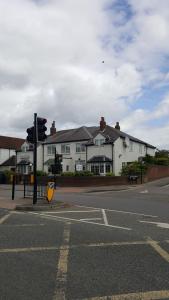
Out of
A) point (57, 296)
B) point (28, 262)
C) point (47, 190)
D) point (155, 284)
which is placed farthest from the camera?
point (47, 190)

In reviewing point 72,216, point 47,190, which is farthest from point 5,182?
point 72,216

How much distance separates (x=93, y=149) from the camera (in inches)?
2190

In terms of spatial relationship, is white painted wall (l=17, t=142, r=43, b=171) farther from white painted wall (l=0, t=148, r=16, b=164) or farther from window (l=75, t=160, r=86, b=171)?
window (l=75, t=160, r=86, b=171)

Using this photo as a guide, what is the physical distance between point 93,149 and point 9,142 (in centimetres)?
2675

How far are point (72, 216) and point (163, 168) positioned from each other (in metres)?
47.7

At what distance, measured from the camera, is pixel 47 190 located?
676 inches

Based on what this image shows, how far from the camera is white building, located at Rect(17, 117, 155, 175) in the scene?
5406 centimetres

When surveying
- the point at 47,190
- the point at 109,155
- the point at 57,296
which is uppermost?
the point at 109,155

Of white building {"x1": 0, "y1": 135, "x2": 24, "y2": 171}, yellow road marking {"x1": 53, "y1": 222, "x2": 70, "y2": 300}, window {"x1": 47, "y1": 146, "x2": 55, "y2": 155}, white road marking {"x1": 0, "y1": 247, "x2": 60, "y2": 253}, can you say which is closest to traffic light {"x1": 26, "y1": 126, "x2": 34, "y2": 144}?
yellow road marking {"x1": 53, "y1": 222, "x2": 70, "y2": 300}

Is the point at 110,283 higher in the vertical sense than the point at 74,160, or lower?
lower

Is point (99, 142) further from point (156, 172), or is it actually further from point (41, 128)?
point (41, 128)

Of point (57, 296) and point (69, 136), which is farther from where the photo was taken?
Result: point (69, 136)

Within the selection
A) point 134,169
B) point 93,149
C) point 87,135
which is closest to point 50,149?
point 87,135

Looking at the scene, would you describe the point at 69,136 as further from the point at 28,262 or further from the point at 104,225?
the point at 28,262
